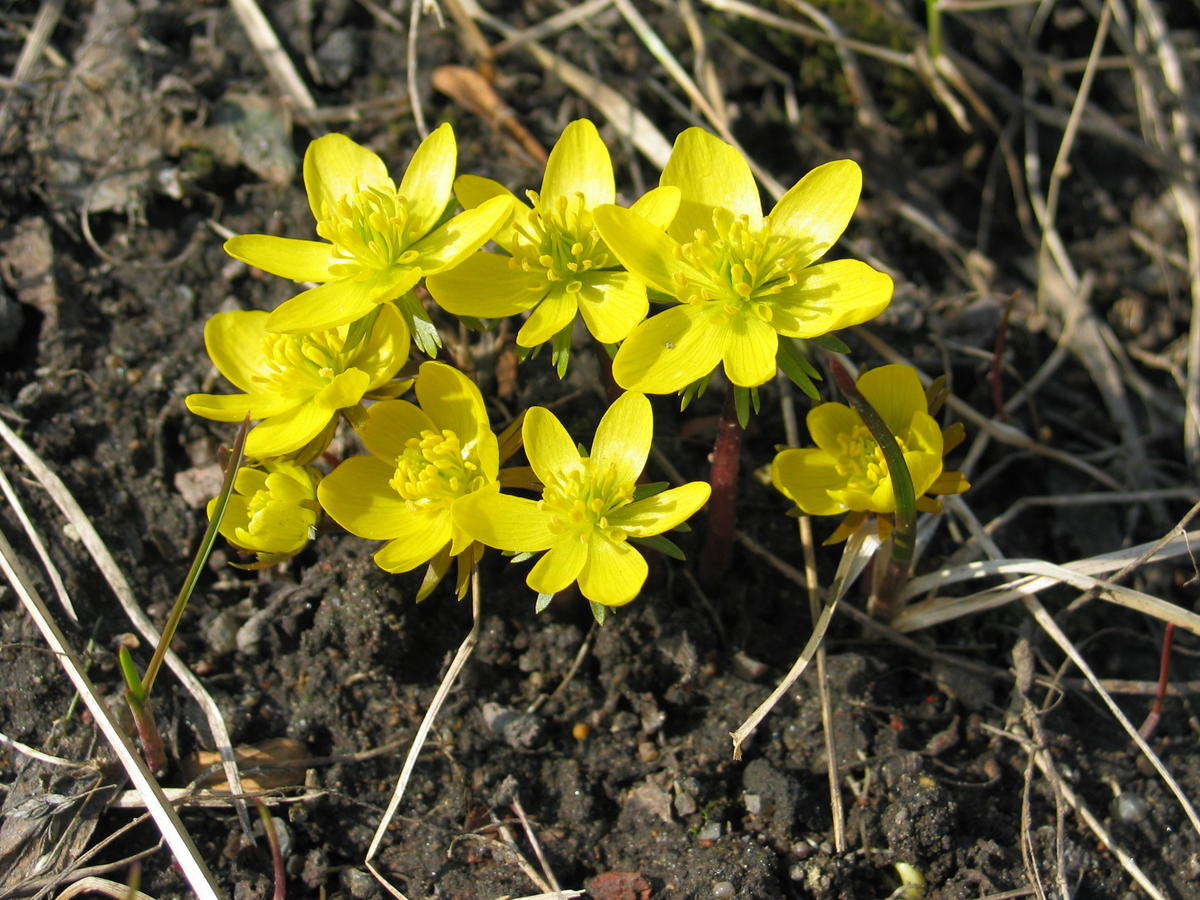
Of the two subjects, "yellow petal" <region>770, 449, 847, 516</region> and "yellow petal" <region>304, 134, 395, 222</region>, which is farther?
"yellow petal" <region>304, 134, 395, 222</region>

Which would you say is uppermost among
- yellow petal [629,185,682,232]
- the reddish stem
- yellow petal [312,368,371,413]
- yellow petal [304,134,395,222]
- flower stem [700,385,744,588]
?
yellow petal [629,185,682,232]

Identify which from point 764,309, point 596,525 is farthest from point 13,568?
point 764,309

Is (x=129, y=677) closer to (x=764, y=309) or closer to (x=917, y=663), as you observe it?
(x=764, y=309)

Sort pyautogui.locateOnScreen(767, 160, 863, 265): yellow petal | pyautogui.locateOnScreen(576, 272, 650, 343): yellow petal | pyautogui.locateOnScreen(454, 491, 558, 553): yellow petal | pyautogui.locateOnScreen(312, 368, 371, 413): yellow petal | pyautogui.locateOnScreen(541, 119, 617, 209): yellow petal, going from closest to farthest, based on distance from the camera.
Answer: pyautogui.locateOnScreen(454, 491, 558, 553): yellow petal < pyautogui.locateOnScreen(312, 368, 371, 413): yellow petal < pyautogui.locateOnScreen(576, 272, 650, 343): yellow petal < pyautogui.locateOnScreen(767, 160, 863, 265): yellow petal < pyautogui.locateOnScreen(541, 119, 617, 209): yellow petal

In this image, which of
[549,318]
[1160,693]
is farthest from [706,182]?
[1160,693]

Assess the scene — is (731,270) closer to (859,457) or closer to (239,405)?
(859,457)

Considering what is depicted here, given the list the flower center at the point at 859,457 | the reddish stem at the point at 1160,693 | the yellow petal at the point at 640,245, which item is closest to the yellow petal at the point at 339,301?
the yellow petal at the point at 640,245

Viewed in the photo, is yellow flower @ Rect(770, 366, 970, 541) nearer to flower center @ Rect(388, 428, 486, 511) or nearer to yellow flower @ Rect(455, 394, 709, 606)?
yellow flower @ Rect(455, 394, 709, 606)

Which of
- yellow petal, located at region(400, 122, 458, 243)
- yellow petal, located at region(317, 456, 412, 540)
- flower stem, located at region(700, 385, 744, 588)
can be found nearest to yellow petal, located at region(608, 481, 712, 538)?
flower stem, located at region(700, 385, 744, 588)

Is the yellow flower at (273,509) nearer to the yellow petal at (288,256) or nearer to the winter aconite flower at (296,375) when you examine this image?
the winter aconite flower at (296,375)
